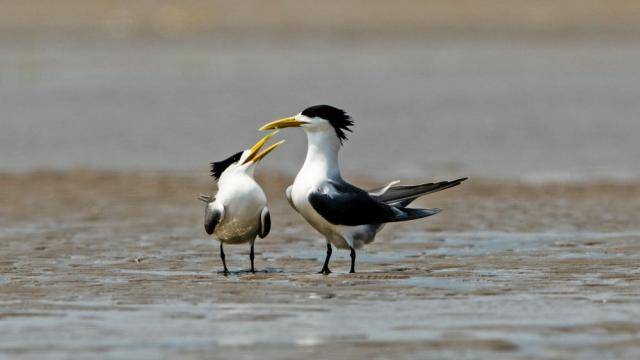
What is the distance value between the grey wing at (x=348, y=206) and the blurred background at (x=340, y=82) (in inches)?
239

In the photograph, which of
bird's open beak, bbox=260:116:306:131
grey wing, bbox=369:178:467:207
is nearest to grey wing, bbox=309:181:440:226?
grey wing, bbox=369:178:467:207

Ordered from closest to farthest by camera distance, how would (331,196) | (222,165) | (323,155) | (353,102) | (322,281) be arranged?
(322,281), (331,196), (323,155), (222,165), (353,102)

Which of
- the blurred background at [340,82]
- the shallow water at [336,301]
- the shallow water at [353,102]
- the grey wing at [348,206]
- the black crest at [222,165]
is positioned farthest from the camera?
the blurred background at [340,82]

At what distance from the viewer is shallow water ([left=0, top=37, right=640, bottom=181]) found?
1817 centimetres

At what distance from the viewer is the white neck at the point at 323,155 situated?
33.3 ft

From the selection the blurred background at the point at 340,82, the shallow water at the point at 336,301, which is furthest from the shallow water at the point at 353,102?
the shallow water at the point at 336,301

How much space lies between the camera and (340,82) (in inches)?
1136

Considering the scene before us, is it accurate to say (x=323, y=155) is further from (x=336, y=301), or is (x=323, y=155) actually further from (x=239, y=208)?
(x=336, y=301)

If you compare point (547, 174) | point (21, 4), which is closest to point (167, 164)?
point (547, 174)

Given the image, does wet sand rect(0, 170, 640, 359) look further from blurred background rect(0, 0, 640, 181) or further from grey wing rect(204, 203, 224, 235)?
blurred background rect(0, 0, 640, 181)

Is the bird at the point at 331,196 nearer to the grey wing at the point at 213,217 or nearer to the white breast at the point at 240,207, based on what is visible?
the white breast at the point at 240,207

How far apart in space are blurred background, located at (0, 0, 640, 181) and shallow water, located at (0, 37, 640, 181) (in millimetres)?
50

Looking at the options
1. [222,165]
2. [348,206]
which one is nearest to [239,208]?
[222,165]

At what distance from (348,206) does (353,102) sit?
1525 cm
